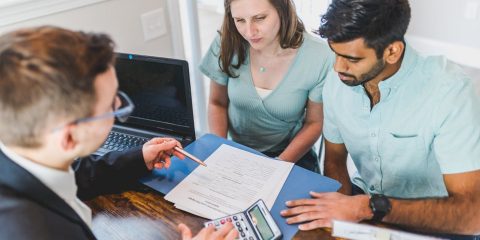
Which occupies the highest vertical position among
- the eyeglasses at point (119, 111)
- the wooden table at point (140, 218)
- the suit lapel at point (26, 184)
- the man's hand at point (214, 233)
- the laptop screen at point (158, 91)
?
the eyeglasses at point (119, 111)

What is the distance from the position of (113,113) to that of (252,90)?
822 millimetres

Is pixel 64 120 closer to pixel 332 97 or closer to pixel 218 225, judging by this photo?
pixel 218 225

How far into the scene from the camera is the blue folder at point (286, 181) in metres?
0.91

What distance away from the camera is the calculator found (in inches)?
32.9

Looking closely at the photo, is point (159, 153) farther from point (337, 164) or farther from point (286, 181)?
point (337, 164)

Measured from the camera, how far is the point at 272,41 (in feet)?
4.65

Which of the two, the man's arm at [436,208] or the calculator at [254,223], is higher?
the calculator at [254,223]

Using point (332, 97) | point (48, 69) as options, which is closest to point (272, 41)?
point (332, 97)

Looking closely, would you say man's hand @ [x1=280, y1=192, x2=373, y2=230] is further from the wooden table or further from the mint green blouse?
the mint green blouse

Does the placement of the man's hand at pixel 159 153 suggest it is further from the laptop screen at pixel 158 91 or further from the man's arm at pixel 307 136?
the man's arm at pixel 307 136

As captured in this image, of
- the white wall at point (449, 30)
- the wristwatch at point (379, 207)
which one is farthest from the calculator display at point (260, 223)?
the white wall at point (449, 30)

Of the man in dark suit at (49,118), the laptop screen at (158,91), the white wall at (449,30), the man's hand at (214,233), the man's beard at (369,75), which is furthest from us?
the white wall at (449,30)

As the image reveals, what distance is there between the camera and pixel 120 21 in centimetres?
160

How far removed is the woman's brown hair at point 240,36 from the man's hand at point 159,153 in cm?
48
